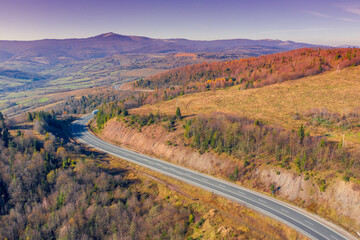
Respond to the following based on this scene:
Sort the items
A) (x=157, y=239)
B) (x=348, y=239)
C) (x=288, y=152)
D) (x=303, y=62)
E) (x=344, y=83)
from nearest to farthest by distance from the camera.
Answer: (x=348, y=239) < (x=157, y=239) < (x=288, y=152) < (x=344, y=83) < (x=303, y=62)

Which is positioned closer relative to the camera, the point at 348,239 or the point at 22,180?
the point at 348,239

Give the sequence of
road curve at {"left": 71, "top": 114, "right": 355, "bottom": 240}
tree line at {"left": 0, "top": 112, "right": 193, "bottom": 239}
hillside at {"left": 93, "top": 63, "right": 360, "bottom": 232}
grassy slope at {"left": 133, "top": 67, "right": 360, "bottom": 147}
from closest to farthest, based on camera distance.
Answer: road curve at {"left": 71, "top": 114, "right": 355, "bottom": 240} < tree line at {"left": 0, "top": 112, "right": 193, "bottom": 239} < hillside at {"left": 93, "top": 63, "right": 360, "bottom": 232} < grassy slope at {"left": 133, "top": 67, "right": 360, "bottom": 147}

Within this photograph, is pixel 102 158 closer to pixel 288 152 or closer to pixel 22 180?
pixel 22 180

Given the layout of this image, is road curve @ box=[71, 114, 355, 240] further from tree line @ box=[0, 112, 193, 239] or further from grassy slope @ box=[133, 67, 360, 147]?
grassy slope @ box=[133, 67, 360, 147]

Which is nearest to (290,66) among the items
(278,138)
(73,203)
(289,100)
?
(289,100)

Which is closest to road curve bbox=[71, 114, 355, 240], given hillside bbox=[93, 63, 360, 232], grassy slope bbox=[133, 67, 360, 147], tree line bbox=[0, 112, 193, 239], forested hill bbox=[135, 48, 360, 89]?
hillside bbox=[93, 63, 360, 232]

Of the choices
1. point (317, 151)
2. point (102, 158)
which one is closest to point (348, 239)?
point (317, 151)

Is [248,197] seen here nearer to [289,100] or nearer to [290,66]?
[289,100]
